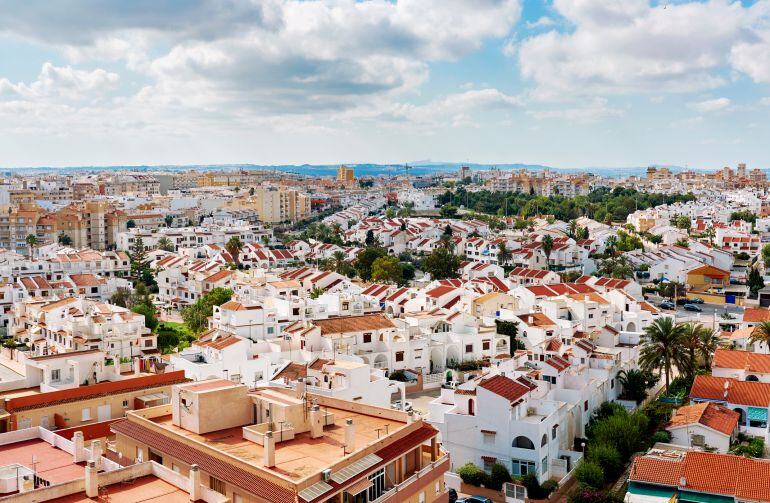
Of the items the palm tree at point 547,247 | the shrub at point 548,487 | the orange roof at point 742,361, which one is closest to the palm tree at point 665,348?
the orange roof at point 742,361

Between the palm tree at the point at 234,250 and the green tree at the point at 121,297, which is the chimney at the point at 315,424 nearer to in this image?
the green tree at the point at 121,297

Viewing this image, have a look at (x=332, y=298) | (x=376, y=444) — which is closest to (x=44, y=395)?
(x=376, y=444)

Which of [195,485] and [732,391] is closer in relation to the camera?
[195,485]

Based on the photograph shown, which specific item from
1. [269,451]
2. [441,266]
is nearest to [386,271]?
[441,266]

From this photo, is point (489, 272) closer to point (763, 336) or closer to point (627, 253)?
point (627, 253)

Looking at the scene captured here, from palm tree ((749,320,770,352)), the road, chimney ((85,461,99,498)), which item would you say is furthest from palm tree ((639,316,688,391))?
chimney ((85,461,99,498))

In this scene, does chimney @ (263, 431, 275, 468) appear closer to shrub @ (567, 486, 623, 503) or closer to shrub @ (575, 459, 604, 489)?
shrub @ (567, 486, 623, 503)

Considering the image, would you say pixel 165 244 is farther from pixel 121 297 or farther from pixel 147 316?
pixel 147 316
